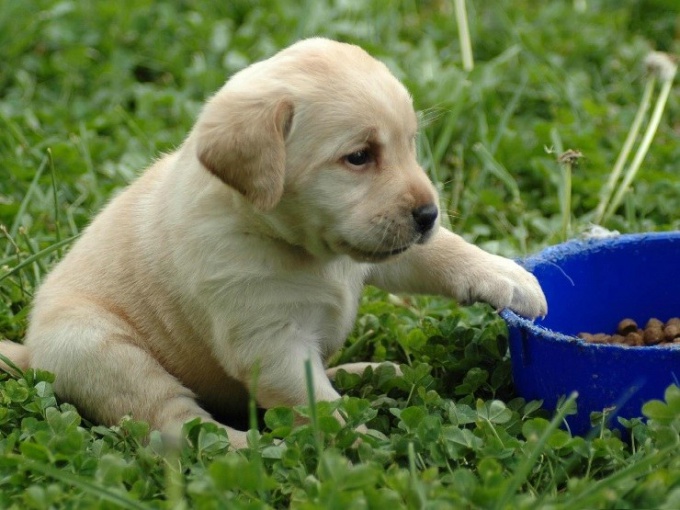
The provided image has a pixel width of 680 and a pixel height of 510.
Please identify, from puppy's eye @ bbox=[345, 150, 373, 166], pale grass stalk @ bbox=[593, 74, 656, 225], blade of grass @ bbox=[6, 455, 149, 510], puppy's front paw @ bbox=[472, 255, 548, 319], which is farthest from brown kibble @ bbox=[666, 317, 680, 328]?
blade of grass @ bbox=[6, 455, 149, 510]

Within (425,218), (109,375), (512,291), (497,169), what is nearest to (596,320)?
(512,291)

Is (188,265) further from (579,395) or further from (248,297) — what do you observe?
(579,395)

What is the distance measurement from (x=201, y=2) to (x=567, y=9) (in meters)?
2.44

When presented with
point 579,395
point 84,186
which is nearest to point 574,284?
point 579,395

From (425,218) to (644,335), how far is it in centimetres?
114

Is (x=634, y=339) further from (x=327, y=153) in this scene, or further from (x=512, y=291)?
(x=327, y=153)

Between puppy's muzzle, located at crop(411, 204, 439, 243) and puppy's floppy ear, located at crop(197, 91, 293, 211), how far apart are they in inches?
16.8

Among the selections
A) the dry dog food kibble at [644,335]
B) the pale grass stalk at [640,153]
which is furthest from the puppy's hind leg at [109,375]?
the pale grass stalk at [640,153]

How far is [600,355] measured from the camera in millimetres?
3449

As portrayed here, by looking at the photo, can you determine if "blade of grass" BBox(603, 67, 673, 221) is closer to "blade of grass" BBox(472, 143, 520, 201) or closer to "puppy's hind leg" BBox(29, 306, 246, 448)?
"blade of grass" BBox(472, 143, 520, 201)

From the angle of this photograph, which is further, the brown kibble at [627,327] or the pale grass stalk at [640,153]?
the pale grass stalk at [640,153]

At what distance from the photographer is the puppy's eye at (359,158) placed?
139 inches

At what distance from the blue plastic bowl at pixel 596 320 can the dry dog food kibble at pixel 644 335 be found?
81 mm

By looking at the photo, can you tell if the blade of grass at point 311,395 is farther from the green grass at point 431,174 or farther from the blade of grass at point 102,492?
the blade of grass at point 102,492
